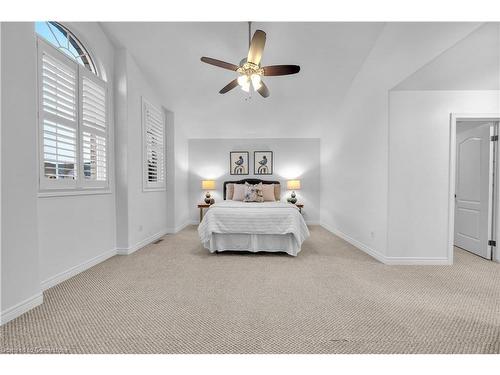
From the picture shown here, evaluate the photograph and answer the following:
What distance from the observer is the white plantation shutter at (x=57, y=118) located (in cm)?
218

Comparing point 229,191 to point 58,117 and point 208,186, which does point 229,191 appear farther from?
point 58,117

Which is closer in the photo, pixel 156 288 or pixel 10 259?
pixel 10 259

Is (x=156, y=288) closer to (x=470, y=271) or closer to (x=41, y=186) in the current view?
(x=41, y=186)

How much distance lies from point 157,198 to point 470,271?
4.72 meters

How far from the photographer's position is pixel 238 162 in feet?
19.2

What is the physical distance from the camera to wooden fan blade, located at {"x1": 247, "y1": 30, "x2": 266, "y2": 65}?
2.28 metres

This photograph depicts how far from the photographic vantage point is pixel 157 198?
4.35 meters

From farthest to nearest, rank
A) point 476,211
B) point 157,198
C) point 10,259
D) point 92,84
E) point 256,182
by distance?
point 256,182
point 157,198
point 476,211
point 92,84
point 10,259

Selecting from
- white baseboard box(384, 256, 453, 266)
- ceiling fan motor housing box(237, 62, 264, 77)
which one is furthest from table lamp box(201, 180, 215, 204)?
white baseboard box(384, 256, 453, 266)

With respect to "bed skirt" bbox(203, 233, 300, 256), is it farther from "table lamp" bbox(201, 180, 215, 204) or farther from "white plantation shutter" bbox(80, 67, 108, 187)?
"table lamp" bbox(201, 180, 215, 204)

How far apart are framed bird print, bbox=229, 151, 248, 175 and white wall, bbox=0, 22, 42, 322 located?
425 centimetres
